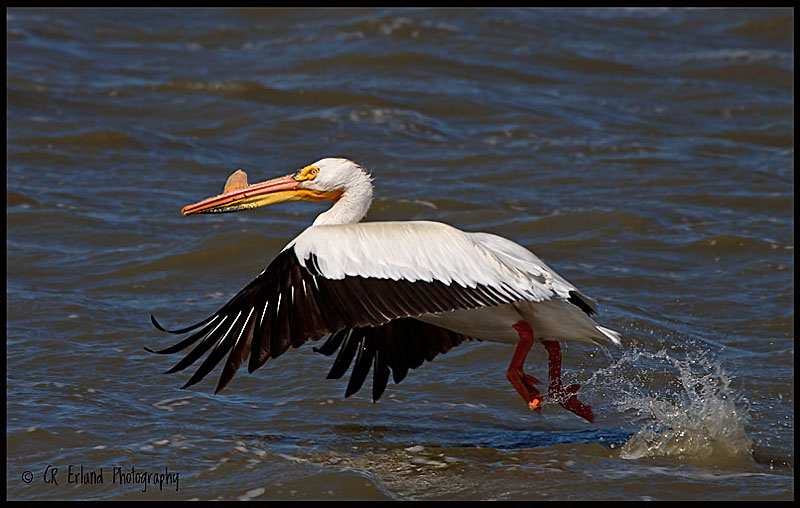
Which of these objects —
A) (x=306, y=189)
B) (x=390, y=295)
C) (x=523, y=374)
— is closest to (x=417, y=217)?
(x=306, y=189)

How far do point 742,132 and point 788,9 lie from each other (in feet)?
15.1

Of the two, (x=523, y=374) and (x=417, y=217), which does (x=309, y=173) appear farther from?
(x=417, y=217)

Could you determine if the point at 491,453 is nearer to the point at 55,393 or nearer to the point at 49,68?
the point at 55,393

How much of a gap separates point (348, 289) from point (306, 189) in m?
1.00

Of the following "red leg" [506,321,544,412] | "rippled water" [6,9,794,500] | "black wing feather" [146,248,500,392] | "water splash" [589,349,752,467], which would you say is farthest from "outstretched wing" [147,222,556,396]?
"water splash" [589,349,752,467]

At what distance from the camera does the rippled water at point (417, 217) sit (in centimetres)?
560

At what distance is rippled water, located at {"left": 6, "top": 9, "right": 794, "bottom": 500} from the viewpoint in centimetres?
560

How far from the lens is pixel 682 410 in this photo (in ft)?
19.5

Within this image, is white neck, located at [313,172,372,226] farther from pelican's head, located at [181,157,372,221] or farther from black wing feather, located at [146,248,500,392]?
black wing feather, located at [146,248,500,392]

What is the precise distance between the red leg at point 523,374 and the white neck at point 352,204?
3.12 ft

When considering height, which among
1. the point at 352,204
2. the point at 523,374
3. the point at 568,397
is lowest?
the point at 568,397

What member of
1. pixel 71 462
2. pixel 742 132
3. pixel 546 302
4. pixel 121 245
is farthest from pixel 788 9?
pixel 71 462

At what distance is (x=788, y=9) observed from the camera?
15.8 meters

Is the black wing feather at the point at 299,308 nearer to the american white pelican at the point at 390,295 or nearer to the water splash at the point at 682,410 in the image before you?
the american white pelican at the point at 390,295
